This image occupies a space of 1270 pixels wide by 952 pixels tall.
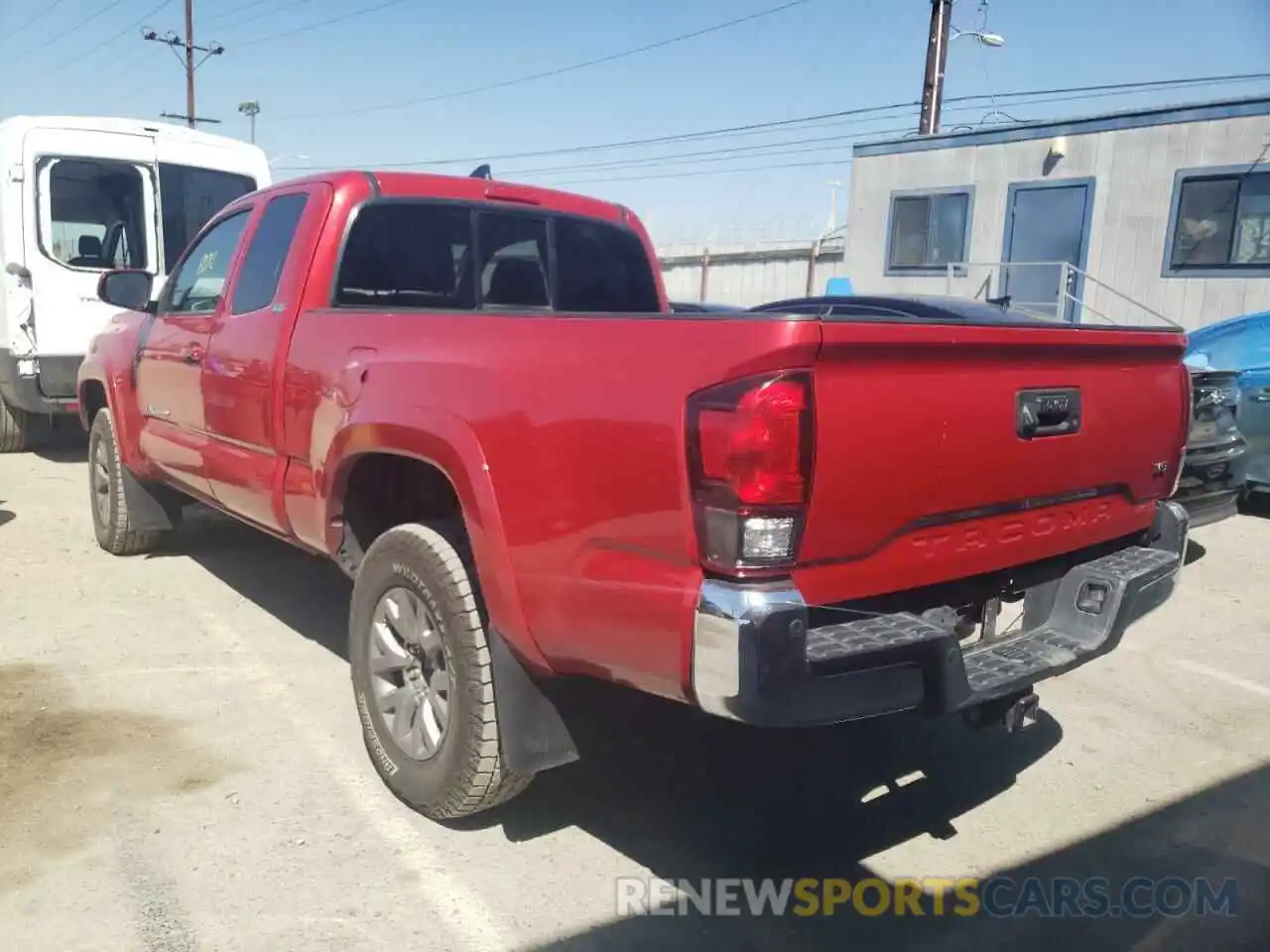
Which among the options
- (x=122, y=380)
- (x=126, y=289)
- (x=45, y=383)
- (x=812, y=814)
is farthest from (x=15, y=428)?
(x=812, y=814)

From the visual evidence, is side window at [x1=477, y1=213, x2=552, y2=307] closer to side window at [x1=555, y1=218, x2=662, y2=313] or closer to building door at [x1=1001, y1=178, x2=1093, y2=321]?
side window at [x1=555, y1=218, x2=662, y2=313]

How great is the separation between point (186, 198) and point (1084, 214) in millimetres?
11033

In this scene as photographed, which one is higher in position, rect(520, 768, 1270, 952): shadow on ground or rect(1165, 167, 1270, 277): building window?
rect(1165, 167, 1270, 277): building window

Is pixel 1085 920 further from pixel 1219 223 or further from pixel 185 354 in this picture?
pixel 1219 223

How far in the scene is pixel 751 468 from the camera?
84.4 inches

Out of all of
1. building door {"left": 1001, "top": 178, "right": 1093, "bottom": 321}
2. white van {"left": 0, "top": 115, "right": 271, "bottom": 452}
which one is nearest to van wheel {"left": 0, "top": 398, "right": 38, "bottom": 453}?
white van {"left": 0, "top": 115, "right": 271, "bottom": 452}

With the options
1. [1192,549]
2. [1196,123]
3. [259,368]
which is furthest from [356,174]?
[1196,123]

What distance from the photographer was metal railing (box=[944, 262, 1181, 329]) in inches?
542

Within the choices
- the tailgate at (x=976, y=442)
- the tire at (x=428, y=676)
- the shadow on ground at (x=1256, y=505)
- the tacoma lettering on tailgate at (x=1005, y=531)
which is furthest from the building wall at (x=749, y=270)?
the tire at (x=428, y=676)

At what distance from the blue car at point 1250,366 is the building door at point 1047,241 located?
604 cm

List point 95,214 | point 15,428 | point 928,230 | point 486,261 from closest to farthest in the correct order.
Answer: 1. point 486,261
2. point 95,214
3. point 15,428
4. point 928,230

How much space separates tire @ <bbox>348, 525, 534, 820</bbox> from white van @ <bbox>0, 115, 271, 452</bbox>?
648 centimetres

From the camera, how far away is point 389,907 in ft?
8.98

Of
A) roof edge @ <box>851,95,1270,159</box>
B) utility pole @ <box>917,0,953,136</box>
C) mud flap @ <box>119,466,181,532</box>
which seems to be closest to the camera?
mud flap @ <box>119,466,181,532</box>
